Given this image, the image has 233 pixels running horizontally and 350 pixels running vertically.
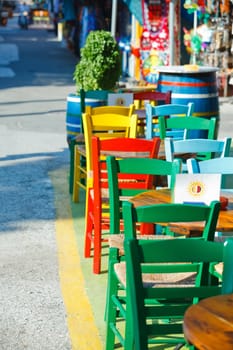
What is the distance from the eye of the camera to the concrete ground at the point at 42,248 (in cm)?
611

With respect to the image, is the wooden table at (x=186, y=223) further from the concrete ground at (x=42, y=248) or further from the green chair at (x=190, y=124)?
the green chair at (x=190, y=124)

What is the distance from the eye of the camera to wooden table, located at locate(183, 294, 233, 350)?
337 cm

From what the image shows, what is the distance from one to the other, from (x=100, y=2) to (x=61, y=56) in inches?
215

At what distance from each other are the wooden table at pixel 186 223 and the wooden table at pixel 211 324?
4.98 ft

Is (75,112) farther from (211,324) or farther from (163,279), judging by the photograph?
(211,324)

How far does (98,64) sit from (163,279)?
6.90 m

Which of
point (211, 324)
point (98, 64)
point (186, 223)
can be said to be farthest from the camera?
point (98, 64)

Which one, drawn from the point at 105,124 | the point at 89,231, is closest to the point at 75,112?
the point at 105,124

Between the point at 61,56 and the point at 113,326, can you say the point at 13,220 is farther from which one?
the point at 61,56

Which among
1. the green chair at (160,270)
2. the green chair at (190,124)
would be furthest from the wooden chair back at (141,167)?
the green chair at (190,124)

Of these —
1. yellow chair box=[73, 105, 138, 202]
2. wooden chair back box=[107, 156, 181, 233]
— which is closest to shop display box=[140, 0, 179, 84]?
yellow chair box=[73, 105, 138, 202]

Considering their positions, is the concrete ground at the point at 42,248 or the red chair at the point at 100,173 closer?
the concrete ground at the point at 42,248

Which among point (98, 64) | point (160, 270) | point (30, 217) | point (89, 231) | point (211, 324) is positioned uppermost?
point (98, 64)

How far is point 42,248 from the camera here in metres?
8.14
